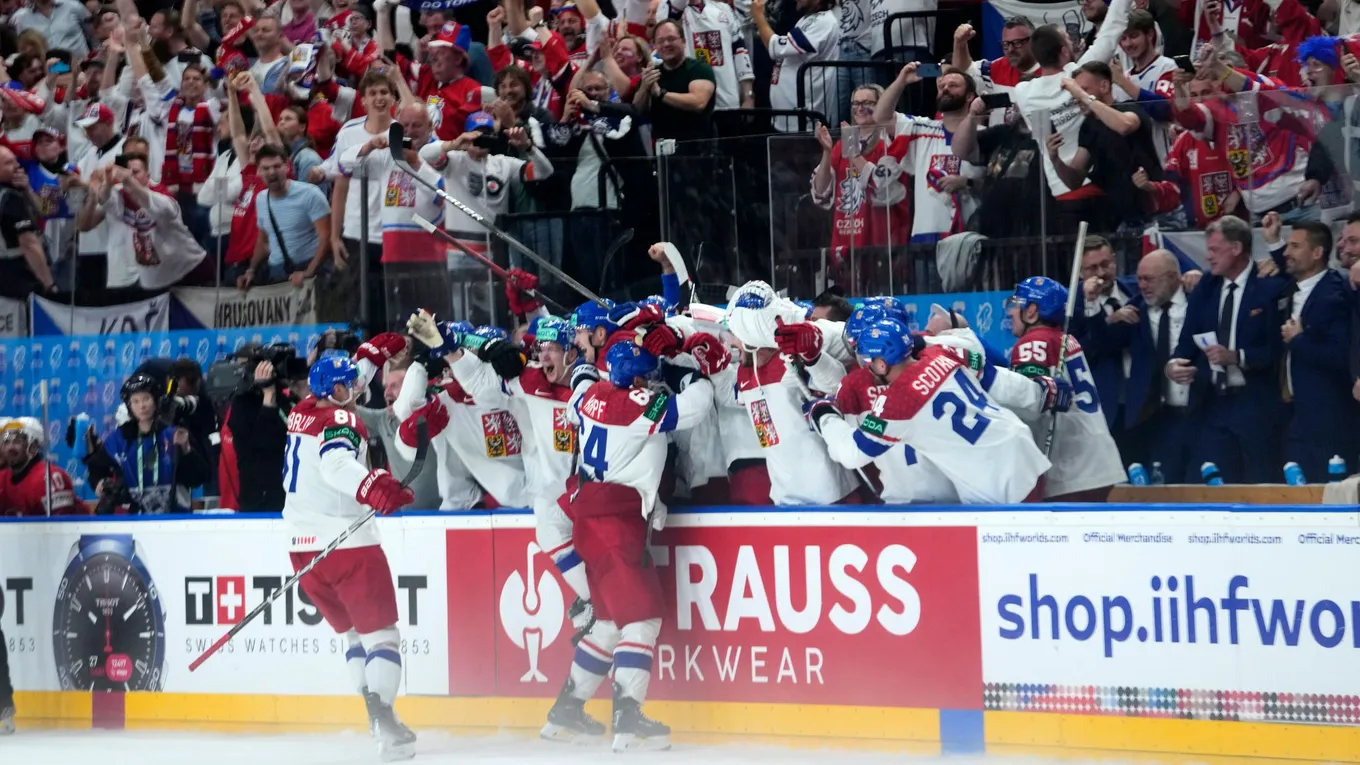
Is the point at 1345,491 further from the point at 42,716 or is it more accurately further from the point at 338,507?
the point at 42,716

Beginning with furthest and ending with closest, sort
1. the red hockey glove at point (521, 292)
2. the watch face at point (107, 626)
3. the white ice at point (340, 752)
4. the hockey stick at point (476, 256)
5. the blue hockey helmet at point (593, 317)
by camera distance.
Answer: the hockey stick at point (476, 256)
the red hockey glove at point (521, 292)
the watch face at point (107, 626)
the blue hockey helmet at point (593, 317)
the white ice at point (340, 752)

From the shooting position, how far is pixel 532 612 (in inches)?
324

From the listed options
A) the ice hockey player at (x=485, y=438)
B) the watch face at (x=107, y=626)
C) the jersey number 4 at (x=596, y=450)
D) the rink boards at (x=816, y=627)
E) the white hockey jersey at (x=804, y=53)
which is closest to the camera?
the rink boards at (x=816, y=627)

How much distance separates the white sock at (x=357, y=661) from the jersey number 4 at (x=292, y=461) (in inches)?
27.4

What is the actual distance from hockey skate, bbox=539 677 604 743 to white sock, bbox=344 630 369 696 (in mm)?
800

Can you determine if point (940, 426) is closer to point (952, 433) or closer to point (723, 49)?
point (952, 433)

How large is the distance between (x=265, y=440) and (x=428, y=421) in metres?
1.08

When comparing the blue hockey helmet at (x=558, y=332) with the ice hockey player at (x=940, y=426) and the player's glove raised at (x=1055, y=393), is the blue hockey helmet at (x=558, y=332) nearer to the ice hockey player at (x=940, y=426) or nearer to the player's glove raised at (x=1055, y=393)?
the ice hockey player at (x=940, y=426)

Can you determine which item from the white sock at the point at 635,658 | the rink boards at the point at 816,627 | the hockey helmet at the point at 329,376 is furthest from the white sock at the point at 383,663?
the hockey helmet at the point at 329,376

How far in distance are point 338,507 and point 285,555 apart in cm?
89

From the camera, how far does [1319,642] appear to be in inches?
250

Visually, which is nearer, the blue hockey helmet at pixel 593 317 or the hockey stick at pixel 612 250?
the blue hockey helmet at pixel 593 317

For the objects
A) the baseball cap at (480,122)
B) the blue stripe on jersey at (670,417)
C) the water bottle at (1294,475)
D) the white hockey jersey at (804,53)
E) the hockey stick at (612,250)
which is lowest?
the water bottle at (1294,475)

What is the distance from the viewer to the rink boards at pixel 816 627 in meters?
A: 6.50
